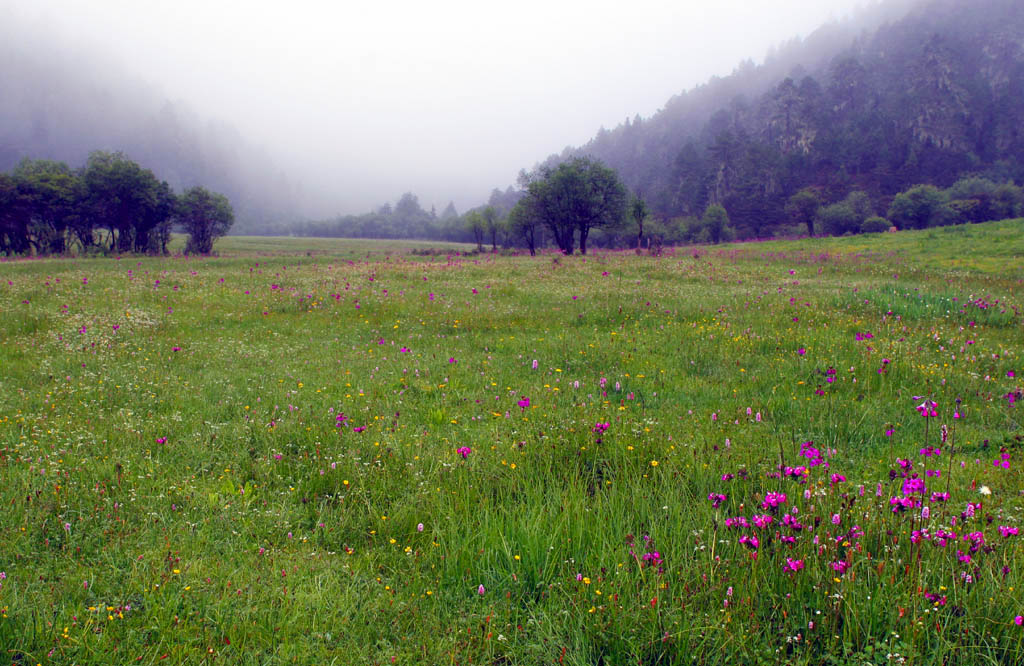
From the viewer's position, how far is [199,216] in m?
60.1

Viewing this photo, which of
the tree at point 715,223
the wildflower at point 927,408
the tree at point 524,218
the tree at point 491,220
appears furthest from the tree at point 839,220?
the wildflower at point 927,408

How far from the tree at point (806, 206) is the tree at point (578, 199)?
51.3m

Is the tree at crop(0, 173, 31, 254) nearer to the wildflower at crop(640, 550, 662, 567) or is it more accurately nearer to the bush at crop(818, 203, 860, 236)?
the wildflower at crop(640, 550, 662, 567)

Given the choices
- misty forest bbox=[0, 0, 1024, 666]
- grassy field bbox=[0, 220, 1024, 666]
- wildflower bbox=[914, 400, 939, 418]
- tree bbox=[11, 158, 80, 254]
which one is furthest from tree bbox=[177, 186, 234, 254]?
wildflower bbox=[914, 400, 939, 418]

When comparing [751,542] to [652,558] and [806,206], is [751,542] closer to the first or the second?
[652,558]

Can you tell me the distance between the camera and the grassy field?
101 inches

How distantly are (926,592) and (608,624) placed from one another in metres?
1.68

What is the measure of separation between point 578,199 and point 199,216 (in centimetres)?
4645

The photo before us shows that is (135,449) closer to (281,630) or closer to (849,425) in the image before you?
(281,630)

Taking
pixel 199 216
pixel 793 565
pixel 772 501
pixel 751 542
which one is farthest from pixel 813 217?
pixel 793 565

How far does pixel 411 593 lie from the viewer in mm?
3029

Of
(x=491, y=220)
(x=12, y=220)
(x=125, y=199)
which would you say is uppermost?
(x=491, y=220)

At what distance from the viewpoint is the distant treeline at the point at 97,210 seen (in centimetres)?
5019

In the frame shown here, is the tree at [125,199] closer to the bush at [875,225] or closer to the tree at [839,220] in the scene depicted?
the bush at [875,225]
